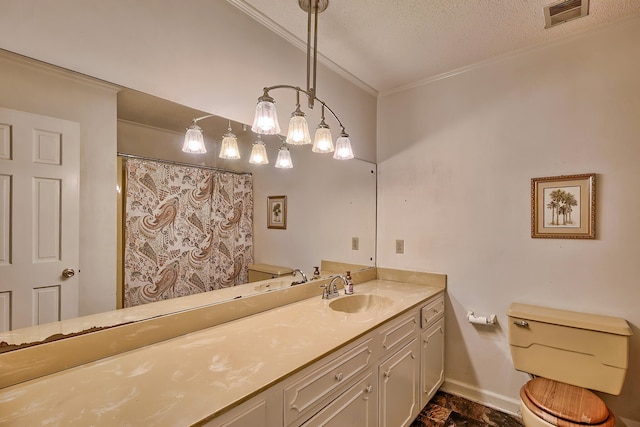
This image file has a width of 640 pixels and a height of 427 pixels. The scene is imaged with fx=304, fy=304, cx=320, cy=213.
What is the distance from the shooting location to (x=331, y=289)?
2.01m

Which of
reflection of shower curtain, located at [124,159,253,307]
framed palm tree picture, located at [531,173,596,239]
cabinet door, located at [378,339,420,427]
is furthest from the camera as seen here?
framed palm tree picture, located at [531,173,596,239]

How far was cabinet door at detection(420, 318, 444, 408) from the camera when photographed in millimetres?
1921

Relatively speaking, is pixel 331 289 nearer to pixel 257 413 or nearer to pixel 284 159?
pixel 284 159

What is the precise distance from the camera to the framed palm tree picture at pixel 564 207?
176 centimetres

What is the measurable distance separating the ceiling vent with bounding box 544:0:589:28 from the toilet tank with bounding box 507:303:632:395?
1650 mm

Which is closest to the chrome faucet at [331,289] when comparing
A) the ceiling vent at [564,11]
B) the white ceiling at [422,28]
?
the white ceiling at [422,28]

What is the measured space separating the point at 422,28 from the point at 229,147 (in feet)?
4.23

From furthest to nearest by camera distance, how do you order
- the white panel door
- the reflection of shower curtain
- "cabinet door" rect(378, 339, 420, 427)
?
"cabinet door" rect(378, 339, 420, 427), the reflection of shower curtain, the white panel door

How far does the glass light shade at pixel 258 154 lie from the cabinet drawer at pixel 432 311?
4.37ft

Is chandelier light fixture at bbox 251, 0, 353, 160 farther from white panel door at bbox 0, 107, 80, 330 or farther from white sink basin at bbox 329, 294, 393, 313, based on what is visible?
white sink basin at bbox 329, 294, 393, 313

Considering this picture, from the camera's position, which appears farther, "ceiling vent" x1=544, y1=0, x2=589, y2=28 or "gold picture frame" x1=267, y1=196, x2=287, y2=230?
"gold picture frame" x1=267, y1=196, x2=287, y2=230

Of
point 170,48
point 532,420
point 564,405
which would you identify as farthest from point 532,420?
point 170,48

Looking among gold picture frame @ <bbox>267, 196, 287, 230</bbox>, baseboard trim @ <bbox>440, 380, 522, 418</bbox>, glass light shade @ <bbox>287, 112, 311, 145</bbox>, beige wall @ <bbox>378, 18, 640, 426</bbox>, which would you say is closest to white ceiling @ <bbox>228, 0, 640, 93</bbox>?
beige wall @ <bbox>378, 18, 640, 426</bbox>

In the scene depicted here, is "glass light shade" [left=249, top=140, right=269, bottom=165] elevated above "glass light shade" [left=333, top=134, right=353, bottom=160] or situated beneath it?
situated beneath
